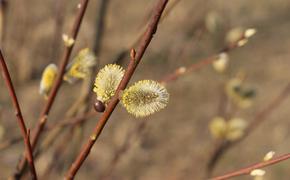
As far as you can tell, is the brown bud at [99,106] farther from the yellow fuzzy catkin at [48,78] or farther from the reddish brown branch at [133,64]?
the yellow fuzzy catkin at [48,78]

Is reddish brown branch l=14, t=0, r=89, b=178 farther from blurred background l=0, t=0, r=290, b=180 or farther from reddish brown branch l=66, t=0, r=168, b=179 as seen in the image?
blurred background l=0, t=0, r=290, b=180

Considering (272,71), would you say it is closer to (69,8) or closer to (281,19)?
(281,19)

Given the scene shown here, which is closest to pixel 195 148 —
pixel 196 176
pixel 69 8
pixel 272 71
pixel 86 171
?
pixel 196 176

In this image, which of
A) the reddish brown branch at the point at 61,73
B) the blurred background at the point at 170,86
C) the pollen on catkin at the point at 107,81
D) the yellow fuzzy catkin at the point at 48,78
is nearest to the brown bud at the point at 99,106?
the pollen on catkin at the point at 107,81

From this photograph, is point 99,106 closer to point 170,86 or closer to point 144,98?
point 144,98

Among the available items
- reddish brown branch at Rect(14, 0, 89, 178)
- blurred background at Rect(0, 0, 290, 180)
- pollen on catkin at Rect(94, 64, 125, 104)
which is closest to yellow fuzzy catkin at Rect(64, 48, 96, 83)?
reddish brown branch at Rect(14, 0, 89, 178)

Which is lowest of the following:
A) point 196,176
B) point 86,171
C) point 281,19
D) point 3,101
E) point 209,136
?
point 196,176

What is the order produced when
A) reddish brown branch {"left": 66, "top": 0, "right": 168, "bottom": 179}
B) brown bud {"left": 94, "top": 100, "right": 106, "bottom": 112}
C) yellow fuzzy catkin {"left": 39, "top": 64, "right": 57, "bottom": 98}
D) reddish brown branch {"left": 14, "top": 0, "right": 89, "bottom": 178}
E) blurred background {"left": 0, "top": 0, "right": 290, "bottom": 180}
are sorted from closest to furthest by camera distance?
reddish brown branch {"left": 66, "top": 0, "right": 168, "bottom": 179}
brown bud {"left": 94, "top": 100, "right": 106, "bottom": 112}
reddish brown branch {"left": 14, "top": 0, "right": 89, "bottom": 178}
yellow fuzzy catkin {"left": 39, "top": 64, "right": 57, "bottom": 98}
blurred background {"left": 0, "top": 0, "right": 290, "bottom": 180}
